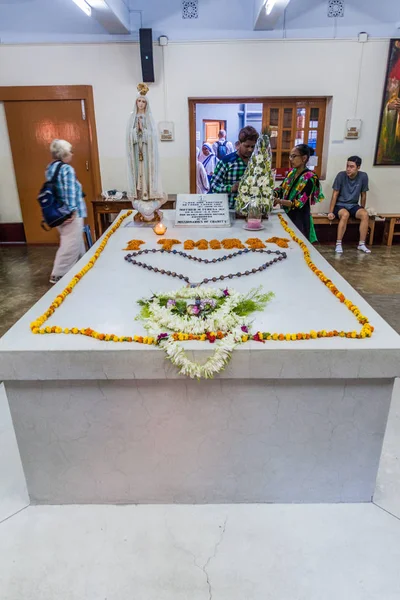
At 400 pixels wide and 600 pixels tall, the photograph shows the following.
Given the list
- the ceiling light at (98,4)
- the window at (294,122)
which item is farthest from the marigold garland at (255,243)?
the window at (294,122)

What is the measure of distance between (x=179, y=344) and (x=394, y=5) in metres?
5.82

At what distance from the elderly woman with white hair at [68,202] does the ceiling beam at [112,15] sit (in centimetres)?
166

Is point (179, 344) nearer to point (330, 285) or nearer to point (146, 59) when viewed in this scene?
point (330, 285)

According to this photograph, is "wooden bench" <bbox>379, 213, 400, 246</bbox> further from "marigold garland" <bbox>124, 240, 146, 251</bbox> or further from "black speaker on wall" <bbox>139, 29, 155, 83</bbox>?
"marigold garland" <bbox>124, 240, 146, 251</bbox>

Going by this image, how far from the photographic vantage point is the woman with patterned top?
11.2 ft

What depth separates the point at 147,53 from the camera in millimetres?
5230

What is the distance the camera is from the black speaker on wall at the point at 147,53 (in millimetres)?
5145

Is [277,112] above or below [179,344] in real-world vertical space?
above

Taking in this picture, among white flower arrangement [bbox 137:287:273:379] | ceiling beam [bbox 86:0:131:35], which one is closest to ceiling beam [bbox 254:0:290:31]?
ceiling beam [bbox 86:0:131:35]

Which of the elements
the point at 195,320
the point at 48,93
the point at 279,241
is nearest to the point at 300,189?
the point at 279,241

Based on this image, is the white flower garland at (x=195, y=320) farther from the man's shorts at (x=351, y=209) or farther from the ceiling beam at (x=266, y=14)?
the man's shorts at (x=351, y=209)

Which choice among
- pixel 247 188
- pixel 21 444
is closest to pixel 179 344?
pixel 21 444

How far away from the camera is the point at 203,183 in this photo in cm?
625

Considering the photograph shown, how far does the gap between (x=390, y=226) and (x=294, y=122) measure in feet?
6.41
